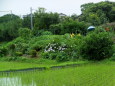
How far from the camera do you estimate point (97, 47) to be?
18.2 m

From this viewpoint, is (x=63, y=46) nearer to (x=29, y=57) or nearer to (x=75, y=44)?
(x=75, y=44)

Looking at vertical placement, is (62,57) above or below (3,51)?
below

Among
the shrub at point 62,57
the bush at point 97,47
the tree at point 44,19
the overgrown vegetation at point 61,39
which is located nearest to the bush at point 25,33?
the overgrown vegetation at point 61,39

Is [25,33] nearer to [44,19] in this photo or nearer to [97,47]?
[44,19]

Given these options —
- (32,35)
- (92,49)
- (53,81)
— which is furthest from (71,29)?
(53,81)

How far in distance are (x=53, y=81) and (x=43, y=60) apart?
895 cm

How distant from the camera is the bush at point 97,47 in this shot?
18250 millimetres

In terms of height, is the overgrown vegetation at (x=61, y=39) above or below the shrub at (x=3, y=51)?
above

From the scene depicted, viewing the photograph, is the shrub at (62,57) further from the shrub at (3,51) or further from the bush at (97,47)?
the shrub at (3,51)

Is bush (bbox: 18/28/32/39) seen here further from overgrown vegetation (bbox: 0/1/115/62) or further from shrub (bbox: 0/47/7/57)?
shrub (bbox: 0/47/7/57)

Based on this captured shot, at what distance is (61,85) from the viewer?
33.1 ft

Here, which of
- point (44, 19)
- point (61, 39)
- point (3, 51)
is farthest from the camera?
point (44, 19)

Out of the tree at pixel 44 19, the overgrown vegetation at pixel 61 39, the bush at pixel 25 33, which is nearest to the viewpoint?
the overgrown vegetation at pixel 61 39

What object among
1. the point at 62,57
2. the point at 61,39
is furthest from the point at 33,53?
the point at 62,57
